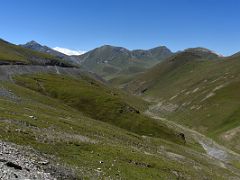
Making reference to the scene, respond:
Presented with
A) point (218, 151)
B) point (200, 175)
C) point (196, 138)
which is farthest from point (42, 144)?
point (196, 138)

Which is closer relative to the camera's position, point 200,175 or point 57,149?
point 57,149

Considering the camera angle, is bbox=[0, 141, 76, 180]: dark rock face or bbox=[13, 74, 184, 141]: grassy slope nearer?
bbox=[0, 141, 76, 180]: dark rock face

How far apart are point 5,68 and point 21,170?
5552 inches

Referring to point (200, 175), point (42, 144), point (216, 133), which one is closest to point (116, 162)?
point (42, 144)

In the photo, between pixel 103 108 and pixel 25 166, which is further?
pixel 103 108

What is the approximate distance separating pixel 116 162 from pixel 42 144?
9045 millimetres

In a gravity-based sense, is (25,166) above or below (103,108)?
below

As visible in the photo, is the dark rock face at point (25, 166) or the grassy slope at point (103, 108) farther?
the grassy slope at point (103, 108)

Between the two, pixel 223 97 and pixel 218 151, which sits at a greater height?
pixel 223 97

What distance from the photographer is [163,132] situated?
111m

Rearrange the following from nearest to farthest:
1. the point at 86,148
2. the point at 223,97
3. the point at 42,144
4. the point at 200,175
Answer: the point at 42,144 < the point at 86,148 < the point at 200,175 < the point at 223,97

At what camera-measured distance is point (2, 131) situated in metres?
42.8

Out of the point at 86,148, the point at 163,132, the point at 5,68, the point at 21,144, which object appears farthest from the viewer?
the point at 5,68

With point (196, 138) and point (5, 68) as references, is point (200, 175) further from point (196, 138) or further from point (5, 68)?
point (5, 68)
